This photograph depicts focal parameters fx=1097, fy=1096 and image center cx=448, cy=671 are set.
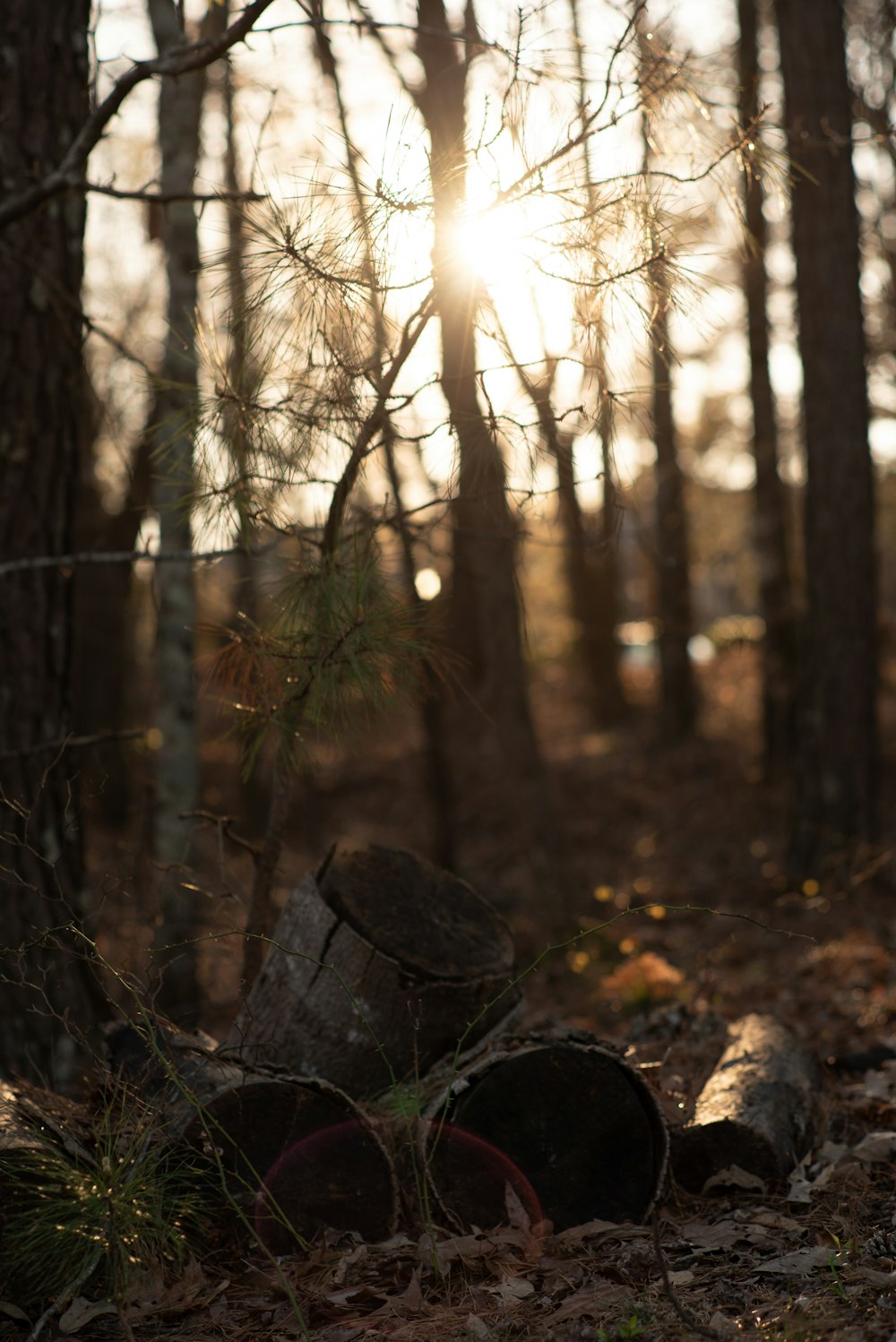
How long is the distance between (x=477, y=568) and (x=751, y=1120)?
5.72 meters

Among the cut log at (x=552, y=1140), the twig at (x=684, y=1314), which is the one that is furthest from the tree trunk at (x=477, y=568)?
the twig at (x=684, y=1314)

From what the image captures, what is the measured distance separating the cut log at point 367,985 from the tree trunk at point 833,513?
5.49 metres

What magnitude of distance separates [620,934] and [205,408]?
5.98 metres

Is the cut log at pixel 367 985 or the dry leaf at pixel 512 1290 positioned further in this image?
the cut log at pixel 367 985

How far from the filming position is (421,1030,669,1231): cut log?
3340 mm

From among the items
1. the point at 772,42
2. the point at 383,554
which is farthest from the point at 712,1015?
the point at 772,42

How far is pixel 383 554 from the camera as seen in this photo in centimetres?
390

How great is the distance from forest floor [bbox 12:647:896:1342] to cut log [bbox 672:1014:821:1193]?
0.08 metres

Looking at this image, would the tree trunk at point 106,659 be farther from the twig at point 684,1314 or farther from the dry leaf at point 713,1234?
the twig at point 684,1314

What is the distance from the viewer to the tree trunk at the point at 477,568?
3.53 metres

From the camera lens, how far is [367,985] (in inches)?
138

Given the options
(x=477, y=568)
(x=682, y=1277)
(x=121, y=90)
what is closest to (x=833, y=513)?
(x=477, y=568)

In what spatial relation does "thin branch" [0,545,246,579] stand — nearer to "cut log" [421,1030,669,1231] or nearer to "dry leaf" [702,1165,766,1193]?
"cut log" [421,1030,669,1231]

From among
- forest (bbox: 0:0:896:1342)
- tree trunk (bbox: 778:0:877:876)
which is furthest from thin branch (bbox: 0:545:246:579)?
tree trunk (bbox: 778:0:877:876)
